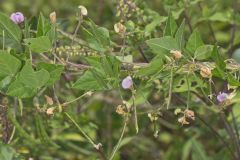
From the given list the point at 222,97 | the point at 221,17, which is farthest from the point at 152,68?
the point at 221,17

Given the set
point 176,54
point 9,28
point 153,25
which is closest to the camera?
point 176,54

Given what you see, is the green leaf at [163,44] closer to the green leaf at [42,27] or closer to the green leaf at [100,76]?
the green leaf at [100,76]

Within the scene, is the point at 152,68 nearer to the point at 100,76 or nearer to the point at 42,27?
the point at 100,76

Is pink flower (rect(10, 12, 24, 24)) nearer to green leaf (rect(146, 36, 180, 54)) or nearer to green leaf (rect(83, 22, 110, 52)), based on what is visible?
green leaf (rect(83, 22, 110, 52))

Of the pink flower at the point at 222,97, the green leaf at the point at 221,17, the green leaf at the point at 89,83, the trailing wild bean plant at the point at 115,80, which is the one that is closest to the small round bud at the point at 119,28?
the trailing wild bean plant at the point at 115,80

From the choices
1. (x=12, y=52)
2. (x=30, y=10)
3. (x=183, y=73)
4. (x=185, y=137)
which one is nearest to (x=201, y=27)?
(x=185, y=137)

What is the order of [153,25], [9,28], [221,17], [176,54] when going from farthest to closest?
[221,17] → [153,25] → [9,28] → [176,54]
